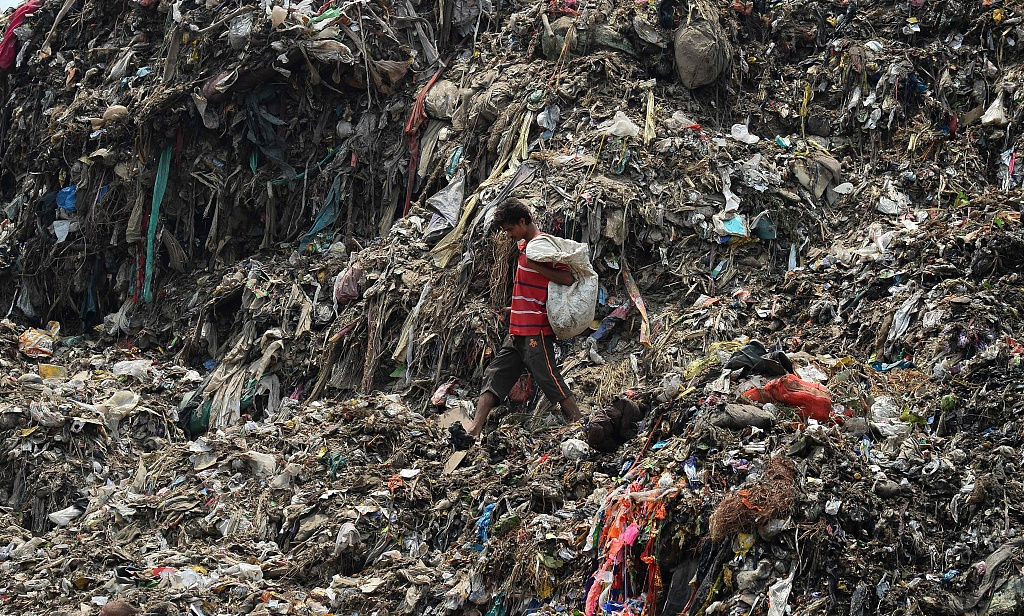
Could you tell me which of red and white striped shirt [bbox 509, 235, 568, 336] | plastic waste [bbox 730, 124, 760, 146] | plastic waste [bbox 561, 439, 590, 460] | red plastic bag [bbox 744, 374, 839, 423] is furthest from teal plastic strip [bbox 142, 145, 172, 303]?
red plastic bag [bbox 744, 374, 839, 423]

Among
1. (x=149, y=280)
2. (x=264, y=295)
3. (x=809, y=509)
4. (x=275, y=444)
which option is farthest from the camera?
(x=149, y=280)

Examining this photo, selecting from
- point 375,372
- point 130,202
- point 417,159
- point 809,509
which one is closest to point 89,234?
point 130,202

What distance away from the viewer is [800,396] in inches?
192

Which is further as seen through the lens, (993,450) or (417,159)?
(417,159)

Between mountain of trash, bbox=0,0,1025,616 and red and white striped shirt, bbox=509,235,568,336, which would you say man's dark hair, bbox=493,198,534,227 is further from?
mountain of trash, bbox=0,0,1025,616

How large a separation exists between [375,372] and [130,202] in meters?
3.39

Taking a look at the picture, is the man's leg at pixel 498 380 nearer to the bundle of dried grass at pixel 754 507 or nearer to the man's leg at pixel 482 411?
the man's leg at pixel 482 411

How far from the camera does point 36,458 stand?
714 cm

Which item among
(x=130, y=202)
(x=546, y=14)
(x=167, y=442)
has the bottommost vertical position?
(x=167, y=442)

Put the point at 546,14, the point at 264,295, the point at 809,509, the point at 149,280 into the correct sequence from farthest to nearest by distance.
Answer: the point at 149,280 < the point at 546,14 < the point at 264,295 < the point at 809,509

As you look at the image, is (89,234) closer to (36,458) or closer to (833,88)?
(36,458)

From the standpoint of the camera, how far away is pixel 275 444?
6.81m

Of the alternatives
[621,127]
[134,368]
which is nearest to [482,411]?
[621,127]

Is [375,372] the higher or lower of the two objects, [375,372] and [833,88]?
the lower
